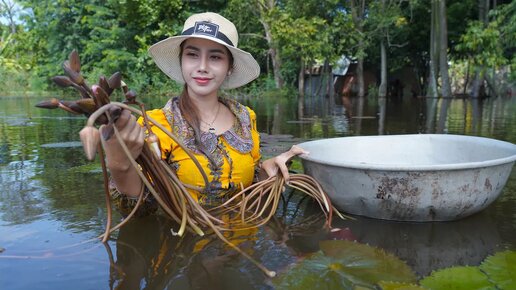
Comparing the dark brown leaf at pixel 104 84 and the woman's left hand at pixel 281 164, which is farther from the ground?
the dark brown leaf at pixel 104 84

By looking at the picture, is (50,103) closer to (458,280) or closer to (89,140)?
(89,140)

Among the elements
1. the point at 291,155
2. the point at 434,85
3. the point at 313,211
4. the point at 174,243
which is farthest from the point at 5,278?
the point at 434,85

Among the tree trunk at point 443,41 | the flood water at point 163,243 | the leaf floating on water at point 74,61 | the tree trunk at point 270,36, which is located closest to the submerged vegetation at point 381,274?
the flood water at point 163,243

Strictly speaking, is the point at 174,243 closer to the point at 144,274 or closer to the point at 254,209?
the point at 144,274

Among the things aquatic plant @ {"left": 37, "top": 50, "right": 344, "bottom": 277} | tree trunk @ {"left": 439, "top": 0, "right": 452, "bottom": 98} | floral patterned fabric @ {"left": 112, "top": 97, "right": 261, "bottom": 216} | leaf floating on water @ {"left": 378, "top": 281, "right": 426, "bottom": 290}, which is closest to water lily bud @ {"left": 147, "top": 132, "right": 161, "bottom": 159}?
aquatic plant @ {"left": 37, "top": 50, "right": 344, "bottom": 277}

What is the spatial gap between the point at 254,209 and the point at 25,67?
26.1 m

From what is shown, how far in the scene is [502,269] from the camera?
1678 mm

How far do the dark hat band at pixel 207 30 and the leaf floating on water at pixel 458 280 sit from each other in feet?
4.71

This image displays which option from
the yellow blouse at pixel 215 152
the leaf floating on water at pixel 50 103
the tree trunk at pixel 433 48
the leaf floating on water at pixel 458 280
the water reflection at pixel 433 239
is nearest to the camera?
the leaf floating on water at pixel 50 103

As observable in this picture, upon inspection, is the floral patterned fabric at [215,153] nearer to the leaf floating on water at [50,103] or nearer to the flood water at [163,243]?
the flood water at [163,243]

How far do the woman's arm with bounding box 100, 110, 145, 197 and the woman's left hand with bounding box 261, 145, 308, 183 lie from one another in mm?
748

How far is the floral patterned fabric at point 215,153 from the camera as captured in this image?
230cm

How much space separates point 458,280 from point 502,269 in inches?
8.6

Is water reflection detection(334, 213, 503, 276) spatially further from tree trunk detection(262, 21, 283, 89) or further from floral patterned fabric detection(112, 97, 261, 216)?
tree trunk detection(262, 21, 283, 89)
